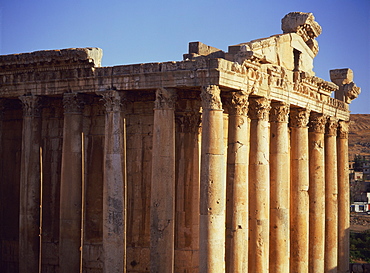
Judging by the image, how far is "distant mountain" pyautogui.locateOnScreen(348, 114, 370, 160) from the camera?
14512cm

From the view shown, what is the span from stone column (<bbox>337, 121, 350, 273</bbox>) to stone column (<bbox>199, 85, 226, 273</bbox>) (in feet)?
45.8

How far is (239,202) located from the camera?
864 inches

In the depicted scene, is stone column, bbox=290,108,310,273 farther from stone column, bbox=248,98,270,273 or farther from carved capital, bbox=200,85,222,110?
carved capital, bbox=200,85,222,110

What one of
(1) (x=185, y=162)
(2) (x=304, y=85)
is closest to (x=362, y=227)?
(2) (x=304, y=85)

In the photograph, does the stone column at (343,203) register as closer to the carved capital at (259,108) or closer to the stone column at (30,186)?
the carved capital at (259,108)

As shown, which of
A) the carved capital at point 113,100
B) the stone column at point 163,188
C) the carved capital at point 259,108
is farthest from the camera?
the carved capital at point 259,108

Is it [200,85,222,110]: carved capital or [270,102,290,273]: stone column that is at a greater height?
[200,85,222,110]: carved capital

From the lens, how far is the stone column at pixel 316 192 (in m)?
28.8

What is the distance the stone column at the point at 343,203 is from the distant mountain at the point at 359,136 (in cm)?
10877

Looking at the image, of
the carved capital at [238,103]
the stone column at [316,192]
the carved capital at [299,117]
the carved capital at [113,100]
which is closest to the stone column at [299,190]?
the carved capital at [299,117]

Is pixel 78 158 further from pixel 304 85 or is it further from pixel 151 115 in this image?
pixel 304 85

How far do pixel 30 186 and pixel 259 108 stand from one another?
31.2 ft

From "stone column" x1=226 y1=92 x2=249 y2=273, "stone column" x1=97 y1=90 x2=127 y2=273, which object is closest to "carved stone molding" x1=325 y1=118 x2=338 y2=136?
"stone column" x1=226 y1=92 x2=249 y2=273

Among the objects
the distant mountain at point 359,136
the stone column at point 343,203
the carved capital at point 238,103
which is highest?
the distant mountain at point 359,136
